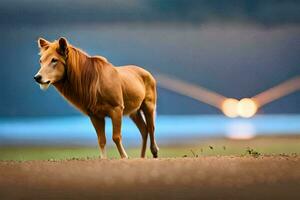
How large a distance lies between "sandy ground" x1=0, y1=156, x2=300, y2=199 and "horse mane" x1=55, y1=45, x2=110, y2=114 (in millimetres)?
942

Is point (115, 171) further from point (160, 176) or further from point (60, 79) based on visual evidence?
point (60, 79)

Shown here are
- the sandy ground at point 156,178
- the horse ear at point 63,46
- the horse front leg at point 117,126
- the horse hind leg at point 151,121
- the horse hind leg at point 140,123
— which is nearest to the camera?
the sandy ground at point 156,178

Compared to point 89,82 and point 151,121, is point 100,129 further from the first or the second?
point 151,121

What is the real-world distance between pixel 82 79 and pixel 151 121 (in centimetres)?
108

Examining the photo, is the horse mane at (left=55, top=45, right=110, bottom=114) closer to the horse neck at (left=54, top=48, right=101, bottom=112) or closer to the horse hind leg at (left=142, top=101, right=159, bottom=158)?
the horse neck at (left=54, top=48, right=101, bottom=112)

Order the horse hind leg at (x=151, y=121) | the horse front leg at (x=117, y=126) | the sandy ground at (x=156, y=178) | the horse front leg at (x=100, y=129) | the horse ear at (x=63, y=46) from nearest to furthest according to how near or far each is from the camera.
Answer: the sandy ground at (x=156, y=178), the horse ear at (x=63, y=46), the horse front leg at (x=117, y=126), the horse front leg at (x=100, y=129), the horse hind leg at (x=151, y=121)

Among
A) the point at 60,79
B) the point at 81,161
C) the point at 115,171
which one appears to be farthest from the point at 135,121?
the point at 115,171

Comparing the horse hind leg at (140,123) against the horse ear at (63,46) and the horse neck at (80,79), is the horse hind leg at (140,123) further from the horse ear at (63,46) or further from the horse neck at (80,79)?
the horse ear at (63,46)

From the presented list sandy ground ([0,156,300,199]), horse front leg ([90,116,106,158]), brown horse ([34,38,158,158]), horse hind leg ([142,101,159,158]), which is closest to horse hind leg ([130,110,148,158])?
horse hind leg ([142,101,159,158])

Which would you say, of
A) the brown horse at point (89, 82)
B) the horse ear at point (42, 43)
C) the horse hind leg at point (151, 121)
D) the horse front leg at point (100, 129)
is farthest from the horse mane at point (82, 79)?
the horse hind leg at point (151, 121)

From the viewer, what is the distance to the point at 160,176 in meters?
5.11

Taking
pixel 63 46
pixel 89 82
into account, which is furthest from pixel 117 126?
pixel 63 46

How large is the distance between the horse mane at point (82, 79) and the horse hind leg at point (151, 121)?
0.84 m

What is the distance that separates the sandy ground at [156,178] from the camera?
173 inches
